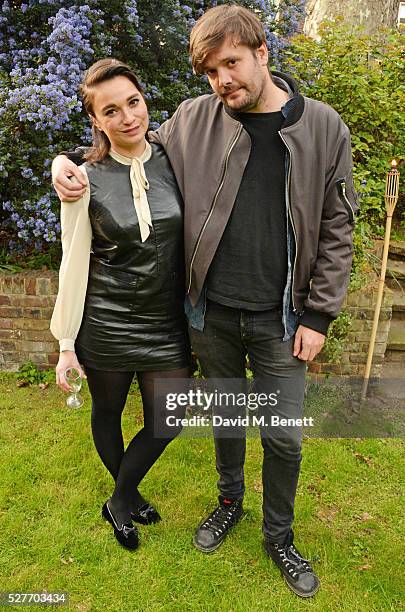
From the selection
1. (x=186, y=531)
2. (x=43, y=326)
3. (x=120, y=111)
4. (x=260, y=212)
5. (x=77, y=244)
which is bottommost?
(x=186, y=531)

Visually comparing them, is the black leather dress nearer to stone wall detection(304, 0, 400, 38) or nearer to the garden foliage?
the garden foliage

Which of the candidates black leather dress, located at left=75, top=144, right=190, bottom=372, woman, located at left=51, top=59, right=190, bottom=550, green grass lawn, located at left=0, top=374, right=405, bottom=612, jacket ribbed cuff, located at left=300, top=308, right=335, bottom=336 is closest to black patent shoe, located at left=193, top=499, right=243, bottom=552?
green grass lawn, located at left=0, top=374, right=405, bottom=612

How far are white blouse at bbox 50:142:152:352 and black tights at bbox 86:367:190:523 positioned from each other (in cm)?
27

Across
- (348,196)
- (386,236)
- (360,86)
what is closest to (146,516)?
(348,196)

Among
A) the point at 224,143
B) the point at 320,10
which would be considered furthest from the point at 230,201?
the point at 320,10

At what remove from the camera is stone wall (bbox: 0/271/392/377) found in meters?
4.01

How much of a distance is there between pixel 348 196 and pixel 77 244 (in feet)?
3.46

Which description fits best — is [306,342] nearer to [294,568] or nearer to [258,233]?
[258,233]

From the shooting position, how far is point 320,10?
5578 mm

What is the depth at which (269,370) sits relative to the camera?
7.27 feet

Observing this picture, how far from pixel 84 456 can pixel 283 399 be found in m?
1.52

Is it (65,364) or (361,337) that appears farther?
(361,337)

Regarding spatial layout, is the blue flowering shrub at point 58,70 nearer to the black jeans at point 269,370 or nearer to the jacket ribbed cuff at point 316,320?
the black jeans at point 269,370

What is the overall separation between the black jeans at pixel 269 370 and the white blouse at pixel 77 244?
49cm
